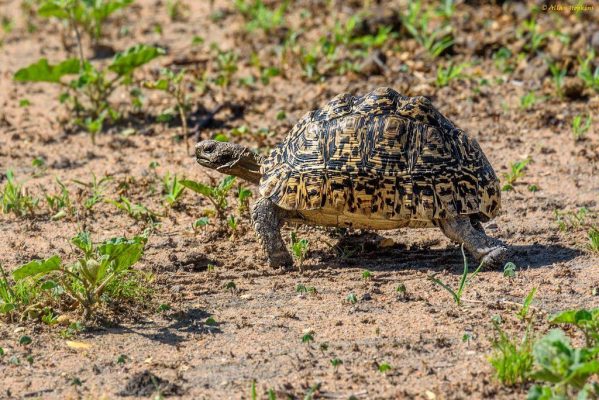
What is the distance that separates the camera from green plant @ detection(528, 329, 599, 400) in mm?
4326

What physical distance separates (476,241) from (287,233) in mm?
1632

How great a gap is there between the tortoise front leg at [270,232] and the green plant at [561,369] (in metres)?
2.54

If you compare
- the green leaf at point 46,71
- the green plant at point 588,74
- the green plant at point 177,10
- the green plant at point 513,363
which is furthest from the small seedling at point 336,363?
the green plant at point 177,10

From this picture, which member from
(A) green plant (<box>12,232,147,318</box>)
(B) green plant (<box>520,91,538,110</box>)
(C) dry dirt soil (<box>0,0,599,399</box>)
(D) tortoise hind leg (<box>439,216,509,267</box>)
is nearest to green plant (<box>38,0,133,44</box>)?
(C) dry dirt soil (<box>0,0,599,399</box>)

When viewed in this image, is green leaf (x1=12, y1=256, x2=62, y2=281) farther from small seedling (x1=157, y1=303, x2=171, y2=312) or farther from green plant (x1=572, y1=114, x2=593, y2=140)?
green plant (x1=572, y1=114, x2=593, y2=140)

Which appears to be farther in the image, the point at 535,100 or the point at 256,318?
the point at 535,100

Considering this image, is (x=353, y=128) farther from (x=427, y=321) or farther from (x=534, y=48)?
(x=534, y=48)

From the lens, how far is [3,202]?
774 centimetres

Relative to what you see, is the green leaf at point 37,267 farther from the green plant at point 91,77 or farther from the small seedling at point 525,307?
the green plant at point 91,77

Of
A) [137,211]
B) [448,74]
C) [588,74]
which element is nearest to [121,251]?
[137,211]

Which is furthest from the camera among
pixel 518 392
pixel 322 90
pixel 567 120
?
pixel 322 90

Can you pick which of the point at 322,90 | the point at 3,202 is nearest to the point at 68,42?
the point at 322,90

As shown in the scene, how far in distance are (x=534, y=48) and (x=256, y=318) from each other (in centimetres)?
620

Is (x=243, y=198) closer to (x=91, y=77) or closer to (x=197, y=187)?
(x=197, y=187)
